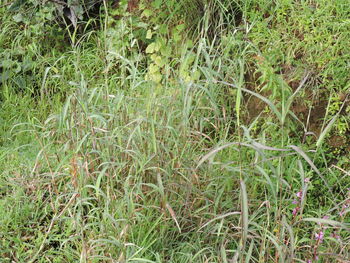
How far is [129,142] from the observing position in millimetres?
3090

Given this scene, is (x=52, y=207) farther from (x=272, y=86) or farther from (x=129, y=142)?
(x=272, y=86)

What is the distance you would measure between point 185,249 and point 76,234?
1.66ft

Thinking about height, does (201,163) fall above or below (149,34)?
above

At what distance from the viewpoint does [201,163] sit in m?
2.66

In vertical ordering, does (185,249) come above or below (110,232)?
below

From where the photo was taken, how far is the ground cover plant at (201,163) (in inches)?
111

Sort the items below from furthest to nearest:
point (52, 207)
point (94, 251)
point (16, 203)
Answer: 1. point (16, 203)
2. point (52, 207)
3. point (94, 251)

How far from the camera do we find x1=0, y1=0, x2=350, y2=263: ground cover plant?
2.82 m

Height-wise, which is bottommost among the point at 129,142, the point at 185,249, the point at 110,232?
the point at 185,249

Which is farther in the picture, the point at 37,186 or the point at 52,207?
the point at 37,186

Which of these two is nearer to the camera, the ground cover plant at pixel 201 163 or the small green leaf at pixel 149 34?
the ground cover plant at pixel 201 163

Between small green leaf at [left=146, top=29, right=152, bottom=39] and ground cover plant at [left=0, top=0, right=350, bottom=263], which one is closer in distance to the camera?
ground cover plant at [left=0, top=0, right=350, bottom=263]

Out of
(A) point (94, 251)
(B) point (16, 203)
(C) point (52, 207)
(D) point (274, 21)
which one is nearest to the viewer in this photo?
(A) point (94, 251)

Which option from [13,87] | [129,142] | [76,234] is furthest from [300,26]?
[13,87]
